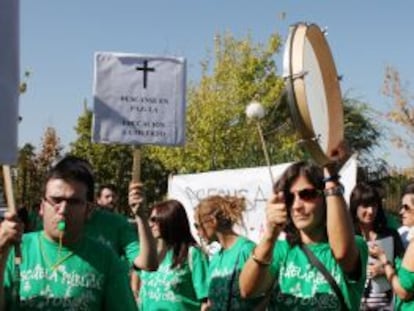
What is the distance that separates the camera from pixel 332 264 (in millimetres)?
3727

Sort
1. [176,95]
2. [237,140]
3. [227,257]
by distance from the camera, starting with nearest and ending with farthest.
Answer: [227,257] < [176,95] < [237,140]

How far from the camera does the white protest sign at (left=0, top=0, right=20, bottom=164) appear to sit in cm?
334

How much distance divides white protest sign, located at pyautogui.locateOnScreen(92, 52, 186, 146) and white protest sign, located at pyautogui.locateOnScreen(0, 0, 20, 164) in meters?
1.90

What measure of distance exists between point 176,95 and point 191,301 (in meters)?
1.44

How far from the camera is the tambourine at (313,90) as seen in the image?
323 cm

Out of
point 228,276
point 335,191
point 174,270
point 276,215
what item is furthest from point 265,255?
point 174,270

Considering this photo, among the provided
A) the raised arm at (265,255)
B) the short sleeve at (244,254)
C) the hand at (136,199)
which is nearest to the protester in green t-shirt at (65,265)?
the raised arm at (265,255)

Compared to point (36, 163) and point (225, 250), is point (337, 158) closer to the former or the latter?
point (225, 250)

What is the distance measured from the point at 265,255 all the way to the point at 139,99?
227 cm

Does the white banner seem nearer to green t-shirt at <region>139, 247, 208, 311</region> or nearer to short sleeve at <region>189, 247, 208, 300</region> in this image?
short sleeve at <region>189, 247, 208, 300</region>

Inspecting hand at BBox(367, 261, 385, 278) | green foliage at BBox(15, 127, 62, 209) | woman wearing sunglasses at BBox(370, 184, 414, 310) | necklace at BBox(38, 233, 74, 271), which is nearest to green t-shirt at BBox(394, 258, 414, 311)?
woman wearing sunglasses at BBox(370, 184, 414, 310)

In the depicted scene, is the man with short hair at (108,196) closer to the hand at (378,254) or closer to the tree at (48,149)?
the hand at (378,254)

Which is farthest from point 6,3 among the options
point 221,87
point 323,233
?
point 221,87

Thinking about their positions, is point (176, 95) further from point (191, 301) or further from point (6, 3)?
point (6, 3)
